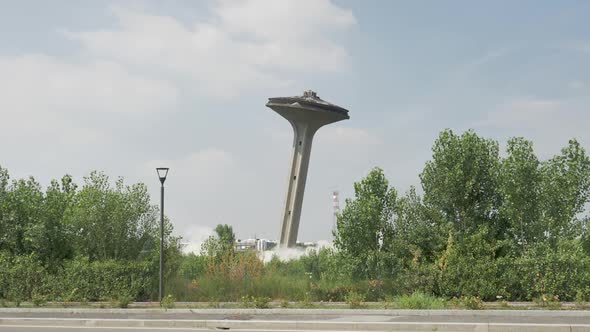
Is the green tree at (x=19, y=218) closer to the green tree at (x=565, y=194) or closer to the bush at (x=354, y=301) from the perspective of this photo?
the bush at (x=354, y=301)

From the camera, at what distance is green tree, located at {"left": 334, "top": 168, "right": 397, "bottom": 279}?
23.3m

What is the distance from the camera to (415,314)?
57.9ft

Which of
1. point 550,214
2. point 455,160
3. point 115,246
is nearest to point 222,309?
point 115,246

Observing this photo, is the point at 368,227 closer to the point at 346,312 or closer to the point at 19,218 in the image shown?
the point at 346,312

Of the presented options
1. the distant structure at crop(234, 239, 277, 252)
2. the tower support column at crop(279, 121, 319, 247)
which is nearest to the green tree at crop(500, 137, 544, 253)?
the distant structure at crop(234, 239, 277, 252)

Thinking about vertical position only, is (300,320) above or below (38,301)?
below

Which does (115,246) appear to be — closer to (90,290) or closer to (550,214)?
(90,290)

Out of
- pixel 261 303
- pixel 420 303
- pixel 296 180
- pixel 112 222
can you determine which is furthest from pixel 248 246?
pixel 296 180

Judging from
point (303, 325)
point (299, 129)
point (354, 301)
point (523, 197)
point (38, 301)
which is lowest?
point (303, 325)

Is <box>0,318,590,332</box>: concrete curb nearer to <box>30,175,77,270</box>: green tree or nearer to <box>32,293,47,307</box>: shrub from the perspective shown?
<box>32,293,47,307</box>: shrub

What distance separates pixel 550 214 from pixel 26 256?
19354 mm

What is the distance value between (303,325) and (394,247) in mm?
8138

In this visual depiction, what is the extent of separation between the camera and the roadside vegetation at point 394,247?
21625 mm

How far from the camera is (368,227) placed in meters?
23.7
